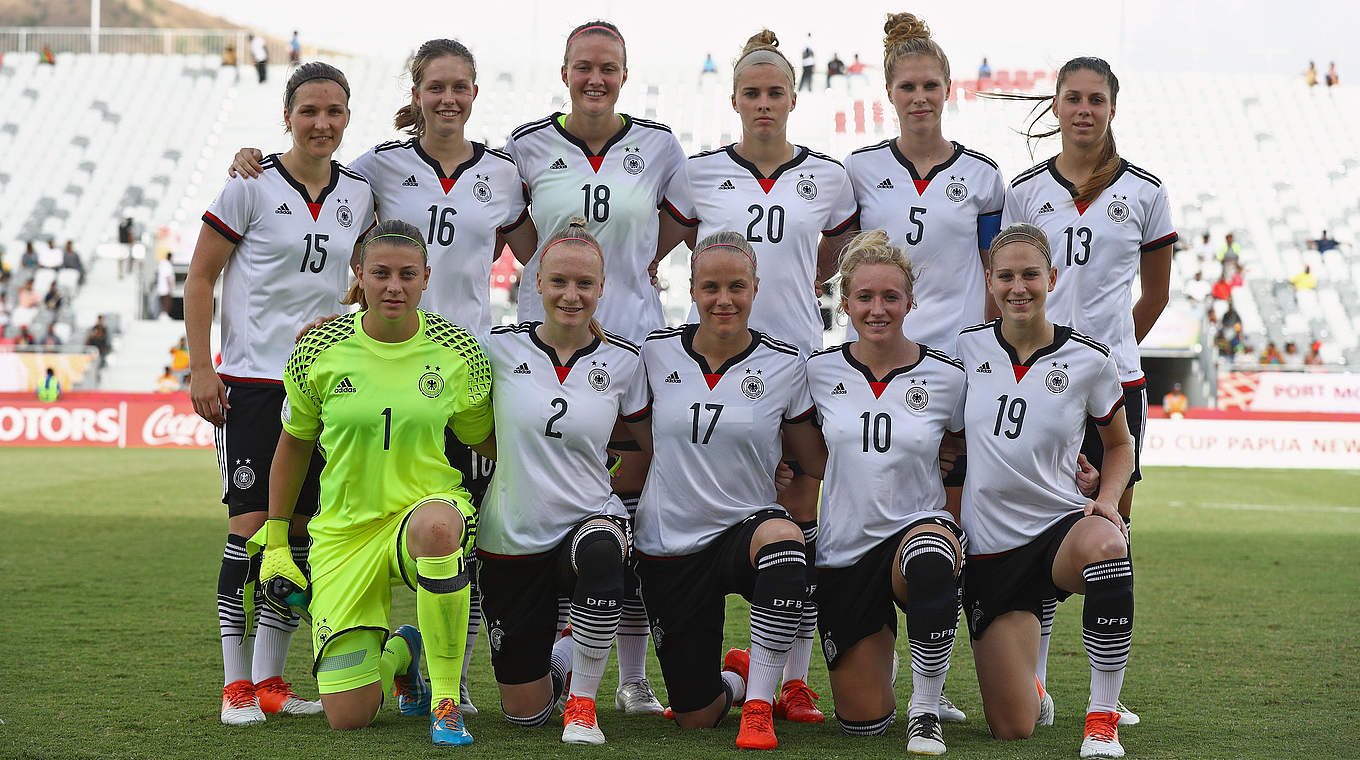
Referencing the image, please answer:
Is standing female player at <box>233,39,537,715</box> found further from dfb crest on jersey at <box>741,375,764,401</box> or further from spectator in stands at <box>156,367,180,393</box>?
spectator in stands at <box>156,367,180,393</box>

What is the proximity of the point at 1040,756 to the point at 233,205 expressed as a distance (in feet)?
10.1

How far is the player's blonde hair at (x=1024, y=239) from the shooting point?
13.0 feet

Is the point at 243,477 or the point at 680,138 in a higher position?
the point at 680,138

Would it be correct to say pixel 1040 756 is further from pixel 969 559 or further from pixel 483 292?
pixel 483 292

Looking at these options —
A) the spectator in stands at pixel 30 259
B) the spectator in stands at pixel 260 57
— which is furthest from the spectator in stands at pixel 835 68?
the spectator in stands at pixel 30 259

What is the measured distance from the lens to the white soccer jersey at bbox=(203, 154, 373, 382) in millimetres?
4297

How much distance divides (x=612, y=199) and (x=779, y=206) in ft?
1.92

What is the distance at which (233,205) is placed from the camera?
4.27 m

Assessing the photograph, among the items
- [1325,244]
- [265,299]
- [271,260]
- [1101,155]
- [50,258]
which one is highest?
[1325,244]

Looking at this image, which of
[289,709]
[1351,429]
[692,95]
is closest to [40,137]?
[692,95]

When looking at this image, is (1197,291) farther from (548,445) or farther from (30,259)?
(30,259)

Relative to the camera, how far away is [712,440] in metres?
4.06

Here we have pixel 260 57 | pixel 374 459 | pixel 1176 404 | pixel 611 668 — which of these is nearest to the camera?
pixel 374 459

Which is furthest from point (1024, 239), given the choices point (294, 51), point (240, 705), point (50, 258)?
point (294, 51)
